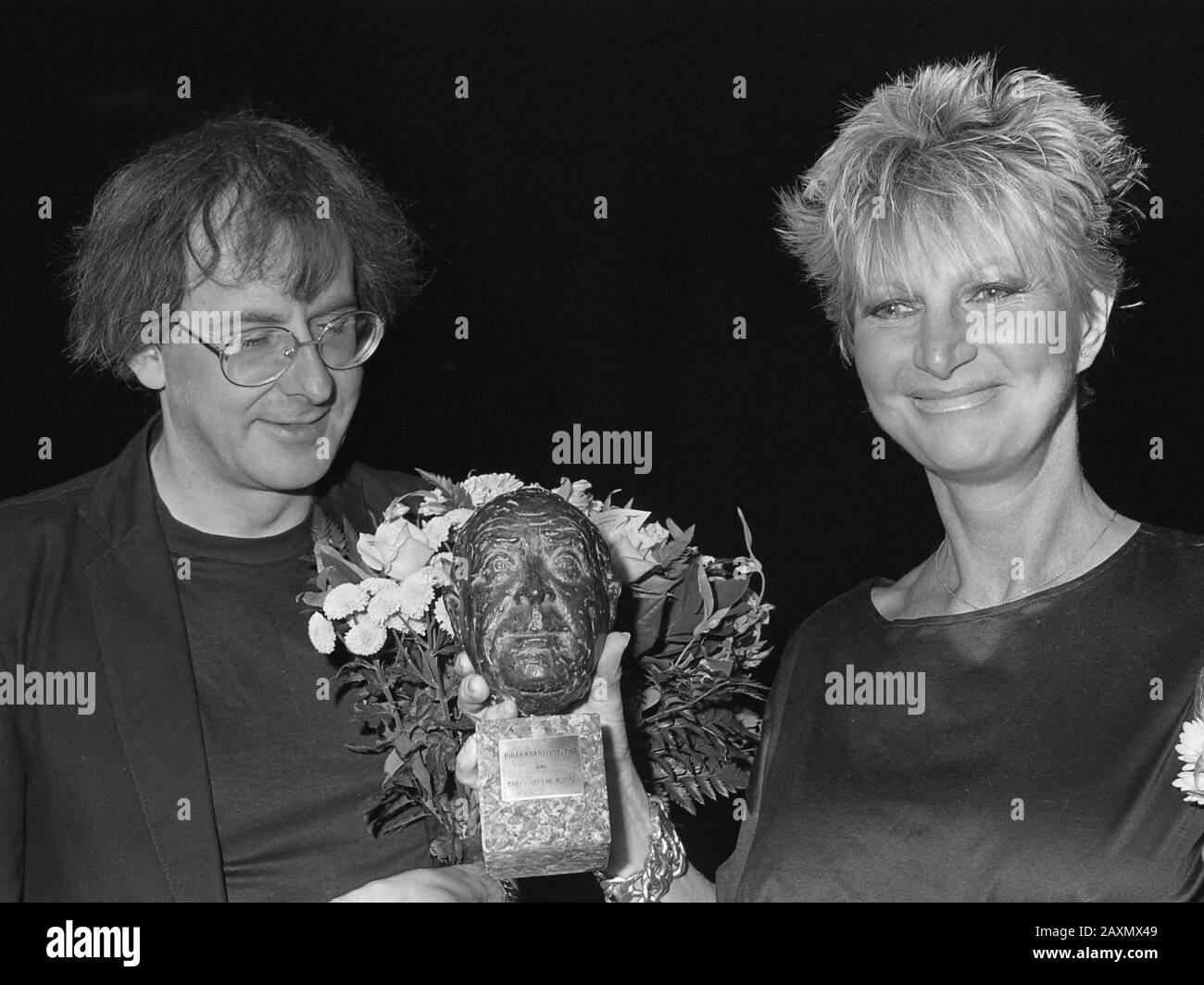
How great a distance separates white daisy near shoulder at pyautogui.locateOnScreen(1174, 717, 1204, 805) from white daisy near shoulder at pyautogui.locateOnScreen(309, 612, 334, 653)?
4.69 feet

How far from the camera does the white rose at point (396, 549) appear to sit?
2.75 metres

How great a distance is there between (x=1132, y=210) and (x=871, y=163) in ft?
2.45

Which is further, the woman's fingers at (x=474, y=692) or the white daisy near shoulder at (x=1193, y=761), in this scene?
the woman's fingers at (x=474, y=692)

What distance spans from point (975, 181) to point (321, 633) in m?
1.39

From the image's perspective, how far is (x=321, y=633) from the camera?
9.00 feet

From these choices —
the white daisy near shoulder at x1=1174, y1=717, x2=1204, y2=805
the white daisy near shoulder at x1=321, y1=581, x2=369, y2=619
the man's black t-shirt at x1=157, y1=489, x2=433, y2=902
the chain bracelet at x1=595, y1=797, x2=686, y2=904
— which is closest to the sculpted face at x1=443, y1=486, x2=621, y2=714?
the white daisy near shoulder at x1=321, y1=581, x2=369, y2=619

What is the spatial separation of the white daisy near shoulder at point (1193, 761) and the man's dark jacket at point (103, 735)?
1.63m

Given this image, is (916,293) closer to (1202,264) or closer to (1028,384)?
(1028,384)

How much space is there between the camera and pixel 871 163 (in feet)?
9.24

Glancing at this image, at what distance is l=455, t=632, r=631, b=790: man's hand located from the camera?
257cm

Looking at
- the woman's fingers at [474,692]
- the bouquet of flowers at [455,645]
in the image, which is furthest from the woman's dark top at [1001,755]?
the woman's fingers at [474,692]
